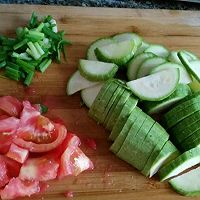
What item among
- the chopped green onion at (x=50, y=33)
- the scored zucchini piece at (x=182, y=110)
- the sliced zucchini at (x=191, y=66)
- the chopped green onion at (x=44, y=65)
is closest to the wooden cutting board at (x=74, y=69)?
the chopped green onion at (x=44, y=65)

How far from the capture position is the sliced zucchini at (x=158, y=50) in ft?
10.7

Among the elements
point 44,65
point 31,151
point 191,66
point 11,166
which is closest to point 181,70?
point 191,66

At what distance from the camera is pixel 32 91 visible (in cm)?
303

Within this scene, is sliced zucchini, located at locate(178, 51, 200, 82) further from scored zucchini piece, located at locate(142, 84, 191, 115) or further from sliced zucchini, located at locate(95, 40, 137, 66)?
sliced zucchini, located at locate(95, 40, 137, 66)

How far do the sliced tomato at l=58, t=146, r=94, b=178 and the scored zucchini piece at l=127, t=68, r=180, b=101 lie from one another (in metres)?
0.49

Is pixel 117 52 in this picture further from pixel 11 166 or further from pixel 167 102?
pixel 11 166

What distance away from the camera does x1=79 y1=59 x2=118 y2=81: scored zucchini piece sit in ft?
9.96

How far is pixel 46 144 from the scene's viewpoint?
8.96 feet

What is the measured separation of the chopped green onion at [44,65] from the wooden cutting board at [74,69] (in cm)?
3

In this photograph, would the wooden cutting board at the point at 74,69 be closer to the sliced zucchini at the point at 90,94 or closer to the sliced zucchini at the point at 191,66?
the sliced zucchini at the point at 90,94

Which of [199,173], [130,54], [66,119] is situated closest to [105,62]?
[130,54]

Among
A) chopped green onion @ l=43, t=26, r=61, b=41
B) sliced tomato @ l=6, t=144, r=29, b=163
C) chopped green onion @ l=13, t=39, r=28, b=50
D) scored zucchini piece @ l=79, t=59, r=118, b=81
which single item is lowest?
sliced tomato @ l=6, t=144, r=29, b=163

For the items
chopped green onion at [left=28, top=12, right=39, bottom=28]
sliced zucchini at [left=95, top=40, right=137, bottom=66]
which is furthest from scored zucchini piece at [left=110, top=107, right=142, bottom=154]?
chopped green onion at [left=28, top=12, right=39, bottom=28]

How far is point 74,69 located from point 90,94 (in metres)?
0.24
